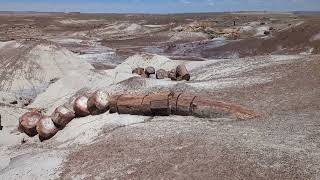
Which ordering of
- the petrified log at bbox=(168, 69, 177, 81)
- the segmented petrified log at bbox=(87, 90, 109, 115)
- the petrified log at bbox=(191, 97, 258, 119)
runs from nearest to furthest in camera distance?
the petrified log at bbox=(191, 97, 258, 119) → the segmented petrified log at bbox=(87, 90, 109, 115) → the petrified log at bbox=(168, 69, 177, 81)

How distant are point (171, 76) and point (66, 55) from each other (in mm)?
9832

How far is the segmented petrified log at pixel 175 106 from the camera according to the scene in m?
14.3

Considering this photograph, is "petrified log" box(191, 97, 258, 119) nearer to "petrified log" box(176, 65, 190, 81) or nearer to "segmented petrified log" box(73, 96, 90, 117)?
"segmented petrified log" box(73, 96, 90, 117)

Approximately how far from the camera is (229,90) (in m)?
17.5

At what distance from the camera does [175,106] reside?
49.3 ft

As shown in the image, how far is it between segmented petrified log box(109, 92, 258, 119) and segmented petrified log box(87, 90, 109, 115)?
21 cm

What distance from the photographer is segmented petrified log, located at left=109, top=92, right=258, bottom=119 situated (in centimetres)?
1430

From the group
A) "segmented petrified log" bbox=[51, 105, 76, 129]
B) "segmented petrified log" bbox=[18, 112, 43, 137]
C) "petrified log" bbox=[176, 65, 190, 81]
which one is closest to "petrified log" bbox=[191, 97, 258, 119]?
"segmented petrified log" bbox=[51, 105, 76, 129]

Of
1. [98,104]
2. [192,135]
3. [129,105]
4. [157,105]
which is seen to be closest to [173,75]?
[98,104]

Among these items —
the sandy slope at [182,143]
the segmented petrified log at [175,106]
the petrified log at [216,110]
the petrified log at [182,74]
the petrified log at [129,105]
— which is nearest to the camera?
the sandy slope at [182,143]

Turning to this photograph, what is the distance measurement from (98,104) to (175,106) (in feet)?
9.31

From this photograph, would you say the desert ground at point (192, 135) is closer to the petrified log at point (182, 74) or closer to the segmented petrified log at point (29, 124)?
the segmented petrified log at point (29, 124)

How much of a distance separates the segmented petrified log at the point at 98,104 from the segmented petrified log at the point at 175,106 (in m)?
0.21

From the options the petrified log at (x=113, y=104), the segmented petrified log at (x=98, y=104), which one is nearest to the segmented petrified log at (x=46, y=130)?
the segmented petrified log at (x=98, y=104)
